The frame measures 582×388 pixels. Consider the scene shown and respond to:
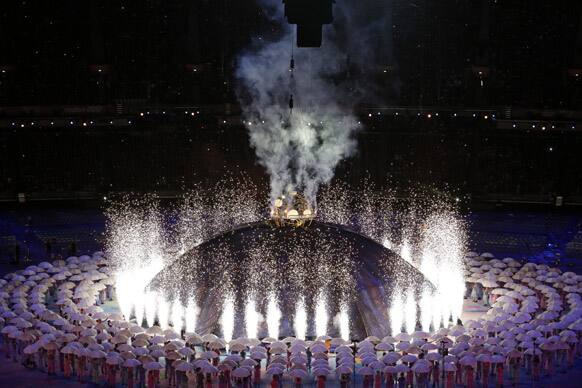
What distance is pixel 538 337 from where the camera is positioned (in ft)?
84.9

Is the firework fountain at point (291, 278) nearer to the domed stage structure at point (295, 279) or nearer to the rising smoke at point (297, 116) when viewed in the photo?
the domed stage structure at point (295, 279)

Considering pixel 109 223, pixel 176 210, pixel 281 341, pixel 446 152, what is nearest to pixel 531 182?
pixel 446 152

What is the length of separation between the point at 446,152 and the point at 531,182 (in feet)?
17.1

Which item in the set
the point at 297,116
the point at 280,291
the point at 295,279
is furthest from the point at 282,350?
the point at 297,116

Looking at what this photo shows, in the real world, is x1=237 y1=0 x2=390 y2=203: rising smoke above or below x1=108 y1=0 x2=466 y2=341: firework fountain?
above

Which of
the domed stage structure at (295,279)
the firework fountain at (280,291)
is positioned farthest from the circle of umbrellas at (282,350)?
the domed stage structure at (295,279)

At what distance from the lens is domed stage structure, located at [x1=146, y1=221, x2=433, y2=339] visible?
28188 mm

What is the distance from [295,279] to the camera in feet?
93.7

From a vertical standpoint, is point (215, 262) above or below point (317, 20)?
below

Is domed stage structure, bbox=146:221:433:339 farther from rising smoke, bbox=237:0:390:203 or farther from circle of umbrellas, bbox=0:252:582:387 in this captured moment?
rising smoke, bbox=237:0:390:203

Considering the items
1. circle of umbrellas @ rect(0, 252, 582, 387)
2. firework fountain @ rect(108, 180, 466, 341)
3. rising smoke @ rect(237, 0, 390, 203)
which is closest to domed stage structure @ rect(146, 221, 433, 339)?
firework fountain @ rect(108, 180, 466, 341)

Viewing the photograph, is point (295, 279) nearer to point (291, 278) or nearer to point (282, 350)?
point (291, 278)

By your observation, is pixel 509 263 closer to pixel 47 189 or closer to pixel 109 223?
pixel 109 223

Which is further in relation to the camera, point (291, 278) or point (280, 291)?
point (291, 278)
